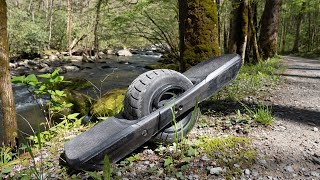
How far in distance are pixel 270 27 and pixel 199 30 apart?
919 centimetres

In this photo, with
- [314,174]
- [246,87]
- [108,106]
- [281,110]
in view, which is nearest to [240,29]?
[246,87]

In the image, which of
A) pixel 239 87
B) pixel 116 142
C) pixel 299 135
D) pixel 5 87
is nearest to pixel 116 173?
pixel 116 142

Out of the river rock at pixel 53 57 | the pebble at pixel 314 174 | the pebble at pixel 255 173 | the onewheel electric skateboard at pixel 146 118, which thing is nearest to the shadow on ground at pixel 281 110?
the onewheel electric skateboard at pixel 146 118

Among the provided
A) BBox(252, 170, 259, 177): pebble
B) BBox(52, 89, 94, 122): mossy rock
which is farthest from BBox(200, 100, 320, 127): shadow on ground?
BBox(52, 89, 94, 122): mossy rock

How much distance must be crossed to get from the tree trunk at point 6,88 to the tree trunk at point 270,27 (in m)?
10.4

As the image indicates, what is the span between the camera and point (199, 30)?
13.4 ft

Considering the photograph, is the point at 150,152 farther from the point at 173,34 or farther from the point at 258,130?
the point at 173,34

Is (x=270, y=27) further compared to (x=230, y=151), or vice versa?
(x=270, y=27)

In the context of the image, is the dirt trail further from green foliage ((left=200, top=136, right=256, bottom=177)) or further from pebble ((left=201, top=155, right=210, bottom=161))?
pebble ((left=201, top=155, right=210, bottom=161))

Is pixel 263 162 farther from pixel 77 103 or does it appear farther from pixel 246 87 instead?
pixel 77 103

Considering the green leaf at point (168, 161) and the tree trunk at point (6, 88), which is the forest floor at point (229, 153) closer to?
the green leaf at point (168, 161)

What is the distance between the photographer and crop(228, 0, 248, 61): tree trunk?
23.8 feet

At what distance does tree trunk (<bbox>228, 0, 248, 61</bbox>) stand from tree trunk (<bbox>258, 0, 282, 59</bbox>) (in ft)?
15.7

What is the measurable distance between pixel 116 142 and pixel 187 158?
65 cm
